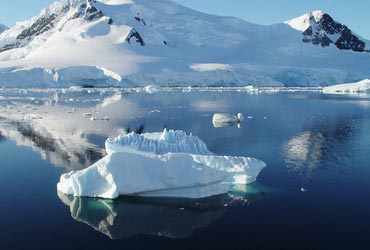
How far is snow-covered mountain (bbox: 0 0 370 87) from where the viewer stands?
235ft

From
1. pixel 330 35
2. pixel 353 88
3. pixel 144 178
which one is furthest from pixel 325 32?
pixel 144 178

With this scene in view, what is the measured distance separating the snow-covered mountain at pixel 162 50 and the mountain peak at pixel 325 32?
0.32m

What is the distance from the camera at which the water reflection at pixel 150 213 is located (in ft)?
31.1

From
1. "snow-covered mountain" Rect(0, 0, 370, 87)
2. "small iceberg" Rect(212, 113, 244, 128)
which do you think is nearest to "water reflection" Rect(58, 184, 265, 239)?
"small iceberg" Rect(212, 113, 244, 128)

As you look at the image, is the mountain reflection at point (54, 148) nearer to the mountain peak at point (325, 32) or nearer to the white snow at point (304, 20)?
the mountain peak at point (325, 32)

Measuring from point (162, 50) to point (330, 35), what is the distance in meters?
48.9

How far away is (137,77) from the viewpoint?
7081cm

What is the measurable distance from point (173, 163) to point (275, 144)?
8475 mm

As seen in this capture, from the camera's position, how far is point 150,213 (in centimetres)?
1027

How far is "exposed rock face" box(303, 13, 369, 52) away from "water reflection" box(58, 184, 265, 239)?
346 ft

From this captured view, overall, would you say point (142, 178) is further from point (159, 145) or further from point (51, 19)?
point (51, 19)

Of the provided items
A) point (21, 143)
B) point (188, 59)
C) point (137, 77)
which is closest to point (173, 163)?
point (21, 143)

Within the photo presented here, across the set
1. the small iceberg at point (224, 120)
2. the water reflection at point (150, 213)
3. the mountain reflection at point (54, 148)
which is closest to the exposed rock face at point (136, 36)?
the small iceberg at point (224, 120)

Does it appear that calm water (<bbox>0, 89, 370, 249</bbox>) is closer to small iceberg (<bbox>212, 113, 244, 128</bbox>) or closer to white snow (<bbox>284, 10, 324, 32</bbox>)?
small iceberg (<bbox>212, 113, 244, 128</bbox>)
